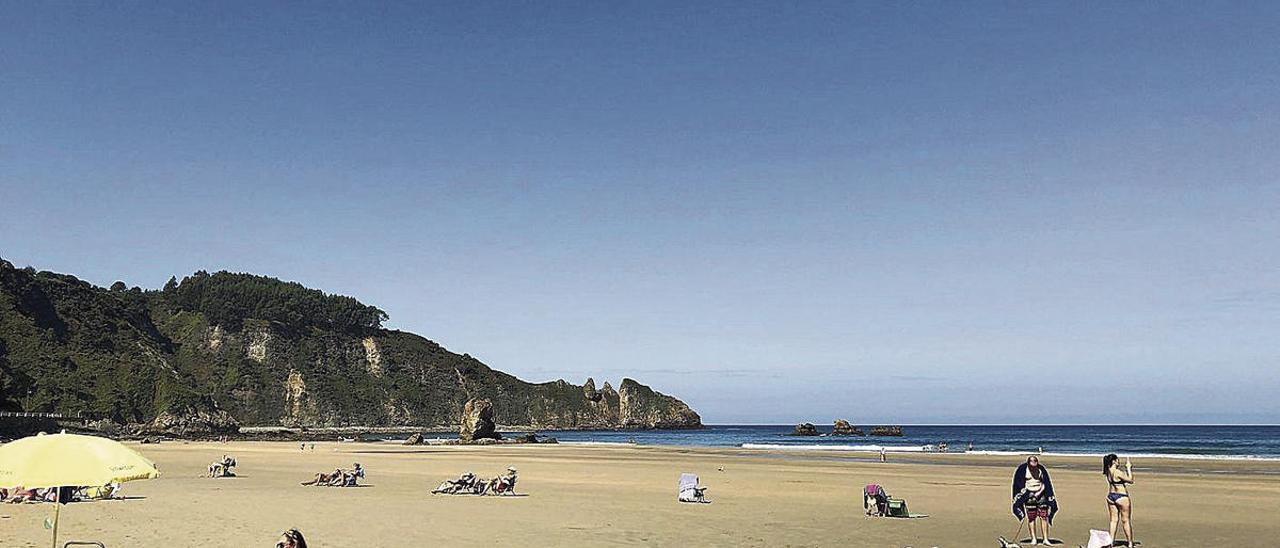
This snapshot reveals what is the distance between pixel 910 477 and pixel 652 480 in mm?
11242

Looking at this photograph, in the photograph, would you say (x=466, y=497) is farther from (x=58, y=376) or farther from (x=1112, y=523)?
(x=58, y=376)

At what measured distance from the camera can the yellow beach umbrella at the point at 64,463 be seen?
969cm

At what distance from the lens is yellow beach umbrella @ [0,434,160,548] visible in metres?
9.69

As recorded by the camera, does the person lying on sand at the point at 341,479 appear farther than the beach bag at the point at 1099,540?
Yes

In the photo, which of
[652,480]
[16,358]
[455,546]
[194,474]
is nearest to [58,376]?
[16,358]

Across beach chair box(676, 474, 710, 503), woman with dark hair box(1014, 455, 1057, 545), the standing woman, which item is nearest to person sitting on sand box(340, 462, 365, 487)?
beach chair box(676, 474, 710, 503)

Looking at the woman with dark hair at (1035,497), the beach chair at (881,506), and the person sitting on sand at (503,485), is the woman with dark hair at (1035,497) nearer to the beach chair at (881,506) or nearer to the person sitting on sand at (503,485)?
the beach chair at (881,506)

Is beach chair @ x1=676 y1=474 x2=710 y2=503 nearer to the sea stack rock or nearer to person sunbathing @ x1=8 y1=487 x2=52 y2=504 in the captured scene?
person sunbathing @ x1=8 y1=487 x2=52 y2=504

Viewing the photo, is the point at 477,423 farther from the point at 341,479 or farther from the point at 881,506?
the point at 881,506

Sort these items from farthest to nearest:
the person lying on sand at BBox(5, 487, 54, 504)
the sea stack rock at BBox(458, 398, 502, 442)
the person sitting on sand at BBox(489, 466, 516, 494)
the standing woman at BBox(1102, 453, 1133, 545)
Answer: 1. the sea stack rock at BBox(458, 398, 502, 442)
2. the person sitting on sand at BBox(489, 466, 516, 494)
3. the person lying on sand at BBox(5, 487, 54, 504)
4. the standing woman at BBox(1102, 453, 1133, 545)

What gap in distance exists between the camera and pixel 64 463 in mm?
9898

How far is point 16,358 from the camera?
427 feet

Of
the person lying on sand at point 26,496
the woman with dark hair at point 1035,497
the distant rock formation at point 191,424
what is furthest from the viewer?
the distant rock formation at point 191,424

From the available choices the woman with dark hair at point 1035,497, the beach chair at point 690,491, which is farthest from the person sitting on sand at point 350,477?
the woman with dark hair at point 1035,497
